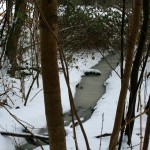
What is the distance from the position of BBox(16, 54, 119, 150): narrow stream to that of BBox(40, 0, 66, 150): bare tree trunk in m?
3.43

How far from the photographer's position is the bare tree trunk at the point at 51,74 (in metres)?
0.78

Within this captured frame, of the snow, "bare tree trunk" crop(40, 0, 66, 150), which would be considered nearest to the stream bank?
the snow

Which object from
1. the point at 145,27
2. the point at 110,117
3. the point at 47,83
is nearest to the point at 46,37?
the point at 47,83

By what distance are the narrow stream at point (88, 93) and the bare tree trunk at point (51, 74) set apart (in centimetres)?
343

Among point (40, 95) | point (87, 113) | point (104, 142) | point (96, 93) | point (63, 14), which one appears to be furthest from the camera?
point (63, 14)

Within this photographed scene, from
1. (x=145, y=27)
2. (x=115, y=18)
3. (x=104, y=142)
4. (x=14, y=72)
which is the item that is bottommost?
(x=104, y=142)

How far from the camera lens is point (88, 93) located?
7070 mm

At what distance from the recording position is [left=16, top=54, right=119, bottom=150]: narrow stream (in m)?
5.52

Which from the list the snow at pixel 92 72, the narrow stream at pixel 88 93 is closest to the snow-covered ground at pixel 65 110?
the narrow stream at pixel 88 93

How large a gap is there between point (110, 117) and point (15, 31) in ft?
8.14

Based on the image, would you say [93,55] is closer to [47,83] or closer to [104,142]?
[104,142]

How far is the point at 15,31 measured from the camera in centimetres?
599

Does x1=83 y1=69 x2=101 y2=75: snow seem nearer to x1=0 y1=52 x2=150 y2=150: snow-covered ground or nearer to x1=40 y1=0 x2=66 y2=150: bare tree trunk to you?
x1=0 y1=52 x2=150 y2=150: snow-covered ground

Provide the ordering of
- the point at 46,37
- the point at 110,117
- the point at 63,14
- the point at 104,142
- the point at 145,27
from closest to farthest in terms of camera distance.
A: the point at 46,37
the point at 145,27
the point at 104,142
the point at 110,117
the point at 63,14
